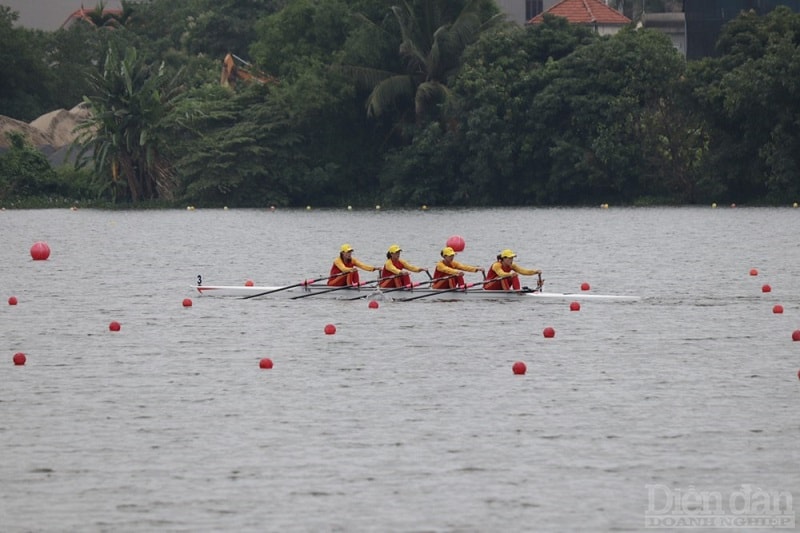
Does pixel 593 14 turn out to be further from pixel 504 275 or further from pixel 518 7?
pixel 504 275

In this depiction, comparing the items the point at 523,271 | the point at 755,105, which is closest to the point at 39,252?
the point at 523,271

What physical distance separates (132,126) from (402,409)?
62117mm

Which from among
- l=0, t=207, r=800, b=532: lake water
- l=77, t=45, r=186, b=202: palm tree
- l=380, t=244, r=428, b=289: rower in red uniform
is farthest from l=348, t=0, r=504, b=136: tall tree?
l=380, t=244, r=428, b=289: rower in red uniform

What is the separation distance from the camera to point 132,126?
78000 millimetres

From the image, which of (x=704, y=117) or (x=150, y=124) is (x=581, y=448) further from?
(x=150, y=124)

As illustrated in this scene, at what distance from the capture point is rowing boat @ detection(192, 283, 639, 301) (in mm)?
29078

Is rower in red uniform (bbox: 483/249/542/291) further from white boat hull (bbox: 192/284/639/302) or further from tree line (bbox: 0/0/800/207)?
tree line (bbox: 0/0/800/207)

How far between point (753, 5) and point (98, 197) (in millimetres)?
39475

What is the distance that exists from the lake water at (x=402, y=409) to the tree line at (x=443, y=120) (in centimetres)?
3049

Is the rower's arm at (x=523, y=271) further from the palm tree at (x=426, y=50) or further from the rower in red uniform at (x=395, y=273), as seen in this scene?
the palm tree at (x=426, y=50)

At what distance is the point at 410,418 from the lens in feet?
57.9

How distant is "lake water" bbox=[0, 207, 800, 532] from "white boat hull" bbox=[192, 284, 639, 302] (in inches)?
12.0

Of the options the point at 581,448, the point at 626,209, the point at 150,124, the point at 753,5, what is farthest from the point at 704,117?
the point at 581,448

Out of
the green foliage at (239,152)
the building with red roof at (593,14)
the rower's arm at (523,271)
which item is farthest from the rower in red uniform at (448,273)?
the building with red roof at (593,14)
